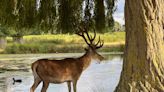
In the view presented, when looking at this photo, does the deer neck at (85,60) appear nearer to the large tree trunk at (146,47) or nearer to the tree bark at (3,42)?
the large tree trunk at (146,47)

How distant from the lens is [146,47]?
13.4ft

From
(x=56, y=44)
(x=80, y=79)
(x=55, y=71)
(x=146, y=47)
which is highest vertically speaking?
(x=146, y=47)

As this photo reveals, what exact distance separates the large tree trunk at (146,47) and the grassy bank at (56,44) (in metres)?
6.47

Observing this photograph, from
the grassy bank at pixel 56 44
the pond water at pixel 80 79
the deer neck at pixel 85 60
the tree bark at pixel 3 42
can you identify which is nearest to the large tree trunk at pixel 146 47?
the deer neck at pixel 85 60

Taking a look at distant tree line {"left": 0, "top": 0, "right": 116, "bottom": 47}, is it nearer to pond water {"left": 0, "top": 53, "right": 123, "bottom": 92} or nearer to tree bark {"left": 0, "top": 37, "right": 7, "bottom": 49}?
pond water {"left": 0, "top": 53, "right": 123, "bottom": 92}

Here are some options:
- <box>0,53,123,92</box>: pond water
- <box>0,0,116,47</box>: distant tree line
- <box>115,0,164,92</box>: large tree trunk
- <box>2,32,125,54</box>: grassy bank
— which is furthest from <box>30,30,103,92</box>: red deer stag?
<box>2,32,125,54</box>: grassy bank

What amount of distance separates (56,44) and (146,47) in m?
8.96

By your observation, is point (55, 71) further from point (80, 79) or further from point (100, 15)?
point (80, 79)

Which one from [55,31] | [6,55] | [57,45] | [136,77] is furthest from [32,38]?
[136,77]

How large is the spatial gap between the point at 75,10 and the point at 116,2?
49 centimetres

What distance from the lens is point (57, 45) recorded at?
42.9 feet

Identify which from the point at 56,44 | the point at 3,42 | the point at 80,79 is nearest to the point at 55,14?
the point at 80,79

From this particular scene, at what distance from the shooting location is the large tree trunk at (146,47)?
4.09 m

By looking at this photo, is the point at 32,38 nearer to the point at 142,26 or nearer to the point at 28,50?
the point at 28,50
